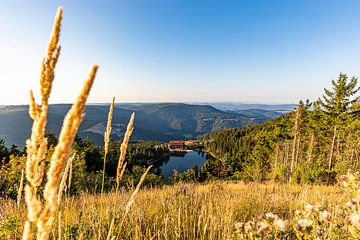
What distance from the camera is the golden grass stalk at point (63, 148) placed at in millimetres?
477

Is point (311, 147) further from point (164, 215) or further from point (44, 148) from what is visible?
point (44, 148)

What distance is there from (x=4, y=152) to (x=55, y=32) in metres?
36.0

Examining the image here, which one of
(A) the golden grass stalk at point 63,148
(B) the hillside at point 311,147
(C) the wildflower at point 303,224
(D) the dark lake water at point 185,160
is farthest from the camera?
(D) the dark lake water at point 185,160

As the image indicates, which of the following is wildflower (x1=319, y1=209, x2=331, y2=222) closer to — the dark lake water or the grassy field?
the grassy field

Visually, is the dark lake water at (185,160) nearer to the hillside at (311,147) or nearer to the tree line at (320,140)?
the hillside at (311,147)

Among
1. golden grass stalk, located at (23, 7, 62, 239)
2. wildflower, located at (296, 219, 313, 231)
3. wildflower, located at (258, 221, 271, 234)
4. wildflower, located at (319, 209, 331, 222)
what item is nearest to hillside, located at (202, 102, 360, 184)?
wildflower, located at (319, 209, 331, 222)

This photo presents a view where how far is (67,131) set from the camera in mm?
477

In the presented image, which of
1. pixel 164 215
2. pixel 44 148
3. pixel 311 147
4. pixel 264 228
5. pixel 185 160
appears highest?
pixel 44 148

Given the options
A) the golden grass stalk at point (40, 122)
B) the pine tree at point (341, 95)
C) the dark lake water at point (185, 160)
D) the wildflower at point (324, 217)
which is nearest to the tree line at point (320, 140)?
the pine tree at point (341, 95)

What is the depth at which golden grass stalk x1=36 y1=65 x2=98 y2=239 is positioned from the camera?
477 millimetres

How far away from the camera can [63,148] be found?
0.49 meters

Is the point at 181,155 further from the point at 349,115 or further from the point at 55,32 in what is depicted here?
the point at 55,32

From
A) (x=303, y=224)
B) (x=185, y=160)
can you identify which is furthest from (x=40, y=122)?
(x=185, y=160)

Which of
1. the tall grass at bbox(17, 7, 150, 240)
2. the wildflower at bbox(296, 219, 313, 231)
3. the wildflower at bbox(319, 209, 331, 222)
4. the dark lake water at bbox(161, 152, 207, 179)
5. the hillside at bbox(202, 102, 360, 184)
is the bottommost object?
the dark lake water at bbox(161, 152, 207, 179)
